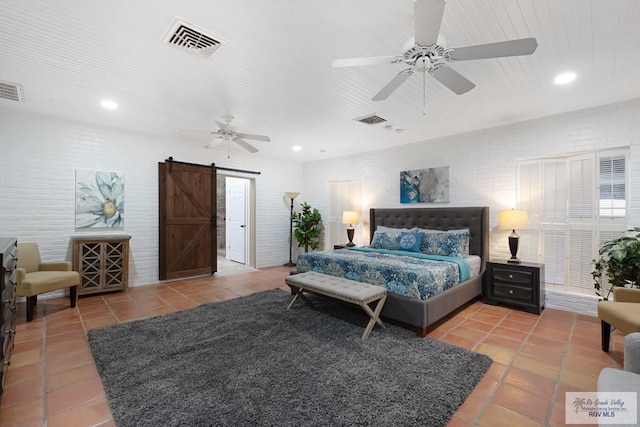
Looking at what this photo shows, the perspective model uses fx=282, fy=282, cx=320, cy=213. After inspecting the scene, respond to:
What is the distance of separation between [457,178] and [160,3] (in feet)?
14.7

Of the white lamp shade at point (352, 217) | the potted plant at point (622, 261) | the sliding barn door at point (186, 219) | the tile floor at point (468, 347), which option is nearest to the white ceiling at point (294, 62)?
the sliding barn door at point (186, 219)

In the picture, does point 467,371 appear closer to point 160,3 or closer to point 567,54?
point 567,54

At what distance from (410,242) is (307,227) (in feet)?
9.25

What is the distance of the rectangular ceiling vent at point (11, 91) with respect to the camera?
2.99m

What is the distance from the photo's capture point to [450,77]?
83.0 inches

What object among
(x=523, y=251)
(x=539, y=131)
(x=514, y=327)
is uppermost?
(x=539, y=131)

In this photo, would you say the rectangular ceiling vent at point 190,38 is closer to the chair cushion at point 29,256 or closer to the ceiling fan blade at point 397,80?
the ceiling fan blade at point 397,80

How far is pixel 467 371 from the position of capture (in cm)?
221

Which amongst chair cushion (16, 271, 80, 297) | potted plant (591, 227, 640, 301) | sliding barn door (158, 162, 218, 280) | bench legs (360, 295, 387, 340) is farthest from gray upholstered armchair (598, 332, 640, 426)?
sliding barn door (158, 162, 218, 280)

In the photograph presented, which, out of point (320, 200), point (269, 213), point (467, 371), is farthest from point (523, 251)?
point (269, 213)

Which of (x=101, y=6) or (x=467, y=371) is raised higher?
(x=101, y=6)

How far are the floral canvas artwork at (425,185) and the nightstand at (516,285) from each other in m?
1.44

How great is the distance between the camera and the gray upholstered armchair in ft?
4.28

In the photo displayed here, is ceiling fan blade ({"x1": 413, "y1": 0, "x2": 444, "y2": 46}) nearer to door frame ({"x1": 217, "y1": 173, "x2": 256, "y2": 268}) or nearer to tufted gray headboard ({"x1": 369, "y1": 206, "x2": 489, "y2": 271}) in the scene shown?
tufted gray headboard ({"x1": 369, "y1": 206, "x2": 489, "y2": 271})
